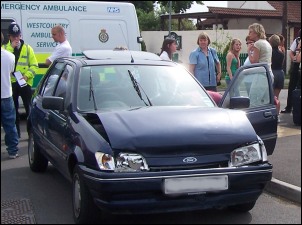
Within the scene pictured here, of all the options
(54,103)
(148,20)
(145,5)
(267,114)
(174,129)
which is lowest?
A: (267,114)

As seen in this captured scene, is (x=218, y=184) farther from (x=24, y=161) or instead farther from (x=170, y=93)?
(x=24, y=161)

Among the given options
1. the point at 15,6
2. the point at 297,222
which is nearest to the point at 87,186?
the point at 297,222

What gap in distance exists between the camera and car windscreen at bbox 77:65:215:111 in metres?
5.06

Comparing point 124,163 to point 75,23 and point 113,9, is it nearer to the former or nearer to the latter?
point 75,23

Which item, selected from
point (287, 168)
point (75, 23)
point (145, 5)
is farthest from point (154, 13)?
point (287, 168)

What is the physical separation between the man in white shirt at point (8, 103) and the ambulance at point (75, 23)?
323cm

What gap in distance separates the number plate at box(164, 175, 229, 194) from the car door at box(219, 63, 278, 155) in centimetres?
160

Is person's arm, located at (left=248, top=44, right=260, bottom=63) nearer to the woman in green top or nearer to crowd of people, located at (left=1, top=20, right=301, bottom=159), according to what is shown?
crowd of people, located at (left=1, top=20, right=301, bottom=159)

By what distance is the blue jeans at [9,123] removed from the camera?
7.19 m

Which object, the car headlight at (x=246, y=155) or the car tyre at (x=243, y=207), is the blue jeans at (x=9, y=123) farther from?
the car headlight at (x=246, y=155)

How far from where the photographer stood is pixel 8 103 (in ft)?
23.6

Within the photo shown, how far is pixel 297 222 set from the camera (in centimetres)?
464

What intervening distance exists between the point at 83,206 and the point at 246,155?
4.70ft

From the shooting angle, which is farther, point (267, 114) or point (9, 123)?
point (9, 123)
